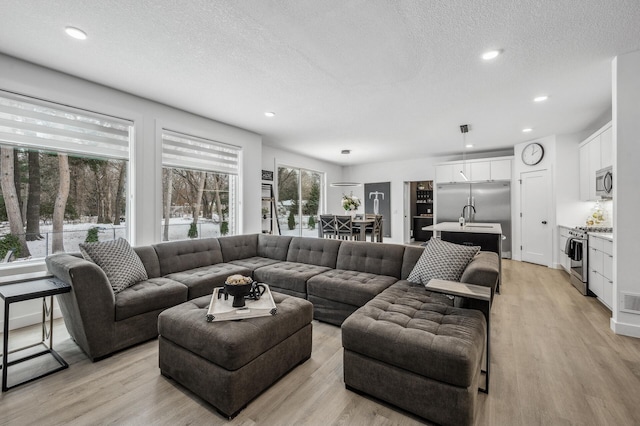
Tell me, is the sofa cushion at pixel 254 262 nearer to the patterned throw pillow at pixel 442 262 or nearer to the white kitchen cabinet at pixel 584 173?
the patterned throw pillow at pixel 442 262

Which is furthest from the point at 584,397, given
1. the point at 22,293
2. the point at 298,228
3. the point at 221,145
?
the point at 298,228

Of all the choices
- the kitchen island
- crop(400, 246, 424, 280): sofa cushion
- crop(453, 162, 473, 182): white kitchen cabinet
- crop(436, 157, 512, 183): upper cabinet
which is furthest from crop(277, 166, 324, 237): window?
crop(400, 246, 424, 280): sofa cushion

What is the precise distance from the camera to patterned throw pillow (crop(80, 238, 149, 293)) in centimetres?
258

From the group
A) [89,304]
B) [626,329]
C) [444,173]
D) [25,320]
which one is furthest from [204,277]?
[444,173]

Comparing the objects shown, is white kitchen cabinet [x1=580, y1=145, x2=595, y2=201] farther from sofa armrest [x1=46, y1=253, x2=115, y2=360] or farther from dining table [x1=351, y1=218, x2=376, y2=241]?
sofa armrest [x1=46, y1=253, x2=115, y2=360]

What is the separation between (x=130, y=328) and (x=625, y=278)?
181 inches

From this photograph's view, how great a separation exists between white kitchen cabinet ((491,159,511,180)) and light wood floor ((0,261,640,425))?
449 centimetres

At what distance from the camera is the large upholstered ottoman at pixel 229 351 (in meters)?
1.63

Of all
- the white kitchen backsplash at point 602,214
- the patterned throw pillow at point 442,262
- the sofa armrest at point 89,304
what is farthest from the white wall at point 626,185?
the sofa armrest at point 89,304

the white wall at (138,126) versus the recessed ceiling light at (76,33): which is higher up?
the recessed ceiling light at (76,33)

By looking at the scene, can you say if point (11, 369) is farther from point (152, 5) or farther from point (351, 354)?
point (152, 5)

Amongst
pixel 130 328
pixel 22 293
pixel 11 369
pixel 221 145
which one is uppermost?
pixel 221 145

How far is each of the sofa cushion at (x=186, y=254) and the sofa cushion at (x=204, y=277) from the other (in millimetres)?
96

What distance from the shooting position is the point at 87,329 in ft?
7.13
